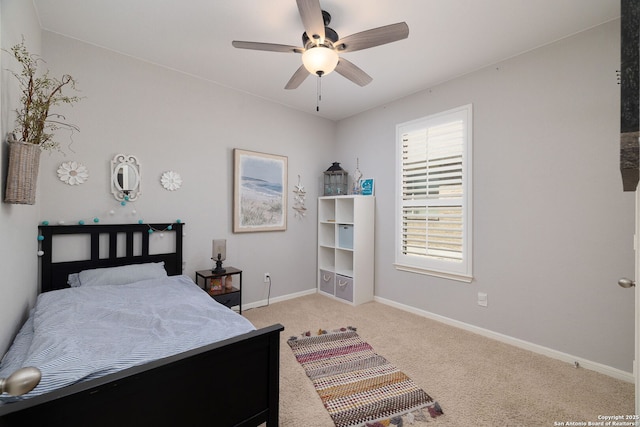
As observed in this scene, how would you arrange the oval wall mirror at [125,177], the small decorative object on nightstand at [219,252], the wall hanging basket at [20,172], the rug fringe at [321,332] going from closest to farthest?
the wall hanging basket at [20,172]
the oval wall mirror at [125,177]
the rug fringe at [321,332]
the small decorative object on nightstand at [219,252]

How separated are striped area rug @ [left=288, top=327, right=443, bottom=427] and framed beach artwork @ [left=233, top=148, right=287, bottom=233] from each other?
1497 mm

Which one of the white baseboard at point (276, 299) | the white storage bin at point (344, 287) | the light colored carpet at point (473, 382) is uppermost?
the white storage bin at point (344, 287)

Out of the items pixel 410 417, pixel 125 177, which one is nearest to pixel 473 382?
pixel 410 417

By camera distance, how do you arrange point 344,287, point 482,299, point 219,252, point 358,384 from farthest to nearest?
point 344,287 → point 219,252 → point 482,299 → point 358,384

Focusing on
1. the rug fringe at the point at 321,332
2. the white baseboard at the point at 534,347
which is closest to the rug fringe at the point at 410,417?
the rug fringe at the point at 321,332

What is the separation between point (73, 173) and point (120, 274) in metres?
0.94

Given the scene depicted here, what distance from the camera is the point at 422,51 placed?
102 inches

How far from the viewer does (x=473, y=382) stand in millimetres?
2082

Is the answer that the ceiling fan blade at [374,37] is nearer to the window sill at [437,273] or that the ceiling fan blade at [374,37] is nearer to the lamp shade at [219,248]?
the lamp shade at [219,248]

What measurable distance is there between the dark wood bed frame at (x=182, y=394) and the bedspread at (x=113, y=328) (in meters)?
0.15

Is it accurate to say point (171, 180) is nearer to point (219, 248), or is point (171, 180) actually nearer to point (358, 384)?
point (219, 248)

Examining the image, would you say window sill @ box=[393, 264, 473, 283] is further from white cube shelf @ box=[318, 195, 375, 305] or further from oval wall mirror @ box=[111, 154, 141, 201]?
oval wall mirror @ box=[111, 154, 141, 201]

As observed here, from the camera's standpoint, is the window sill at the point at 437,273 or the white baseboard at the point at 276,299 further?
the white baseboard at the point at 276,299

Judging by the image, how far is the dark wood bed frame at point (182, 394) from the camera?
0.97m
